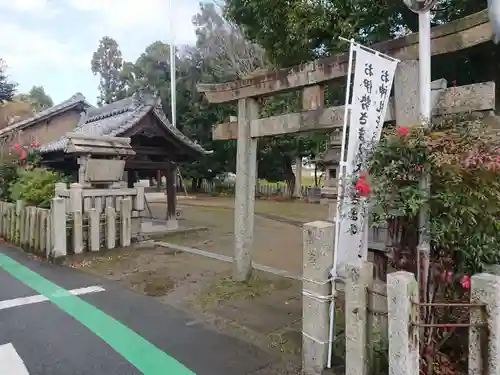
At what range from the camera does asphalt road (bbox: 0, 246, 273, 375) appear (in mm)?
3336

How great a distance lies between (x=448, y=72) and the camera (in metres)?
6.96

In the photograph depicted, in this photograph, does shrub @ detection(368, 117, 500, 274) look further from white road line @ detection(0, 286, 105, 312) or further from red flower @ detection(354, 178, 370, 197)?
white road line @ detection(0, 286, 105, 312)

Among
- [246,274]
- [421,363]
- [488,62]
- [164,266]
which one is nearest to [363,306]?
[421,363]

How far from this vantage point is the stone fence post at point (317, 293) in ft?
9.93

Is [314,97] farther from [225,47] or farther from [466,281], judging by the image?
[225,47]

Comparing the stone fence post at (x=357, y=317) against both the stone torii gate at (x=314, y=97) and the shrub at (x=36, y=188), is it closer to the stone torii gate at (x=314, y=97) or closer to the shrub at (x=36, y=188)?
the stone torii gate at (x=314, y=97)

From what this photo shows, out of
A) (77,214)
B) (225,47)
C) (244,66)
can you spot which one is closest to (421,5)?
(77,214)

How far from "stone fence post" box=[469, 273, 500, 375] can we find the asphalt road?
1.68 meters

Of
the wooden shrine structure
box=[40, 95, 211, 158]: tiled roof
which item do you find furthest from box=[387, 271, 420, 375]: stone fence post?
box=[40, 95, 211, 158]: tiled roof

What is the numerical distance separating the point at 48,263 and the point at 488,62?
28.2 ft

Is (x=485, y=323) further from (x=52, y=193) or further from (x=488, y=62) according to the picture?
(x=52, y=193)

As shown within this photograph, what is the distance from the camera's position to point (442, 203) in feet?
8.18

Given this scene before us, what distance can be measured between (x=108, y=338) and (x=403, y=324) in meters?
2.91

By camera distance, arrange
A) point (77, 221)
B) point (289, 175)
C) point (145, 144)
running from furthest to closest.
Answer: point (289, 175)
point (145, 144)
point (77, 221)
